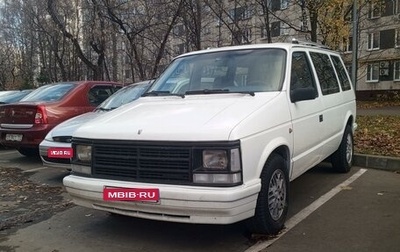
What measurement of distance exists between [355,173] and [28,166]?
6151 mm

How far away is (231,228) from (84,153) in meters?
1.67

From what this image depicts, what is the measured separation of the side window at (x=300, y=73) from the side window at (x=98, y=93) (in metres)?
5.25

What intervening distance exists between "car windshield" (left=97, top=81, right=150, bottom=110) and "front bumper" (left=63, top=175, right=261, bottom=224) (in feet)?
13.7

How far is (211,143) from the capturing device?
3.53 meters

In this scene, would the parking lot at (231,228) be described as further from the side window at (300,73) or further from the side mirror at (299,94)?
the side window at (300,73)

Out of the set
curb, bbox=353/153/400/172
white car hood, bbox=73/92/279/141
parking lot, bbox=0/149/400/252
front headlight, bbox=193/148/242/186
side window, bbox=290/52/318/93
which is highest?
side window, bbox=290/52/318/93

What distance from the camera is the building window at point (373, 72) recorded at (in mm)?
41938

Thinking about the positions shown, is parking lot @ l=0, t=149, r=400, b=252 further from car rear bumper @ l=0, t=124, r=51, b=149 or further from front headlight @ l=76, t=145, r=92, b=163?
car rear bumper @ l=0, t=124, r=51, b=149

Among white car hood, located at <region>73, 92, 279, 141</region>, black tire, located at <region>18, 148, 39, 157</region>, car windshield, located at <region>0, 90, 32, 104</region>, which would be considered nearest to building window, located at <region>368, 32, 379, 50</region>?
car windshield, located at <region>0, 90, 32, 104</region>

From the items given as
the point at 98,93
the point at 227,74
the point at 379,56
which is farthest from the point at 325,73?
the point at 379,56

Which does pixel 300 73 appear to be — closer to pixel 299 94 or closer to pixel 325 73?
pixel 299 94

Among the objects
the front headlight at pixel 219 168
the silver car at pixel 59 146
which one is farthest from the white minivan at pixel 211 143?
the silver car at pixel 59 146

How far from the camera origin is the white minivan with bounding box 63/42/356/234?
356cm

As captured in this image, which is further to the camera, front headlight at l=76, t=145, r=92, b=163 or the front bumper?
front headlight at l=76, t=145, r=92, b=163
